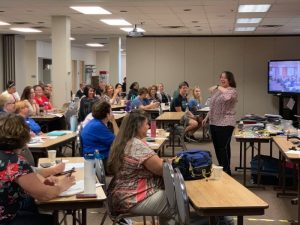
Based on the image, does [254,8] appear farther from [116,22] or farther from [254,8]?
[116,22]

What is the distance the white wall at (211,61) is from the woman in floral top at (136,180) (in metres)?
13.1

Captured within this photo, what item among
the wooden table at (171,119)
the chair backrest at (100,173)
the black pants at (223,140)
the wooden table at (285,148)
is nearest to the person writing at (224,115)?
the black pants at (223,140)

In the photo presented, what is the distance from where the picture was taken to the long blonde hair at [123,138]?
3758mm

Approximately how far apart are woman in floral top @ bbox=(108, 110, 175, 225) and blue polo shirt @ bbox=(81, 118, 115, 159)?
4.42 feet

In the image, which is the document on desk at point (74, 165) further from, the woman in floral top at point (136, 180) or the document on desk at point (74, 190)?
the document on desk at point (74, 190)

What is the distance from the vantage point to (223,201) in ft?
10.2

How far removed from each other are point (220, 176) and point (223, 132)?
296cm

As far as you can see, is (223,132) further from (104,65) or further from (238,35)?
(104,65)

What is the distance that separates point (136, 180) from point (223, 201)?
868 mm

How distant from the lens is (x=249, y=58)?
1647 cm

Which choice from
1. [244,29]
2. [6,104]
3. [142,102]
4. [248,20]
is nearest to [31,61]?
[244,29]

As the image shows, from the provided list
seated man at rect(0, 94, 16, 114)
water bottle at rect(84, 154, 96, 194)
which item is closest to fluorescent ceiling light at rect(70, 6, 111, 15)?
seated man at rect(0, 94, 16, 114)

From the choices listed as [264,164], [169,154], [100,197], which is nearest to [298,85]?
[169,154]

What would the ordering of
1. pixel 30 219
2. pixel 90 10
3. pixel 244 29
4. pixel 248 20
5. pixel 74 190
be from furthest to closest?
pixel 244 29 < pixel 248 20 < pixel 90 10 < pixel 74 190 < pixel 30 219
